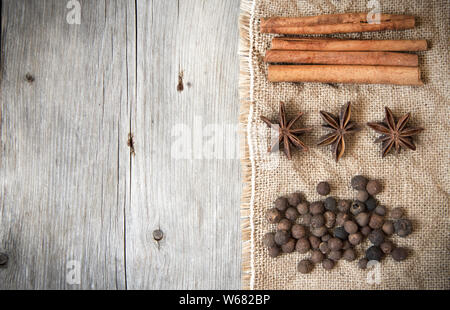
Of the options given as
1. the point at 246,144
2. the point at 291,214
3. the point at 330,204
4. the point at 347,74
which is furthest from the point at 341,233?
the point at 347,74

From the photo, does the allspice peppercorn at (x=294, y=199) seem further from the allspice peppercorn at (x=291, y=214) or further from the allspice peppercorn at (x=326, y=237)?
the allspice peppercorn at (x=326, y=237)

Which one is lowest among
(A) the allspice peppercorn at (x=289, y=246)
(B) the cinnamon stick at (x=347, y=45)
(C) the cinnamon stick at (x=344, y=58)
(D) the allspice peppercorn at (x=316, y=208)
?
(A) the allspice peppercorn at (x=289, y=246)

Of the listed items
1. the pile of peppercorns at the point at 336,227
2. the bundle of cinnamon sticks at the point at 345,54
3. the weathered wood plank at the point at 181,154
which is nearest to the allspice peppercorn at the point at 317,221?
the pile of peppercorns at the point at 336,227

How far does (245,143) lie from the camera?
4.65 feet

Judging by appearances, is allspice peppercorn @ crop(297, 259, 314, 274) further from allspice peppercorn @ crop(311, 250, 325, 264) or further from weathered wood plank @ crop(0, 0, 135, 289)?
weathered wood plank @ crop(0, 0, 135, 289)

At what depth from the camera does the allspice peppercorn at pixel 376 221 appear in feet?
4.40

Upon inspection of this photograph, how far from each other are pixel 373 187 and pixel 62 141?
1.69 meters

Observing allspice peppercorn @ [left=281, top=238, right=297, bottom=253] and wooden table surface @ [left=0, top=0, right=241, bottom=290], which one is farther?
wooden table surface @ [left=0, top=0, right=241, bottom=290]

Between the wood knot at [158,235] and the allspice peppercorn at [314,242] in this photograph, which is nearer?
the allspice peppercorn at [314,242]

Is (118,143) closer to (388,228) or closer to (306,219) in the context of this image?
(306,219)

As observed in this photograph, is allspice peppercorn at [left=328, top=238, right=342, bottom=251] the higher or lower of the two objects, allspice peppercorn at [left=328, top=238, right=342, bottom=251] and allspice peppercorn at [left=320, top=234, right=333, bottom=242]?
the lower

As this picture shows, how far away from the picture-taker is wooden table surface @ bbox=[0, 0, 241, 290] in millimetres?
1488

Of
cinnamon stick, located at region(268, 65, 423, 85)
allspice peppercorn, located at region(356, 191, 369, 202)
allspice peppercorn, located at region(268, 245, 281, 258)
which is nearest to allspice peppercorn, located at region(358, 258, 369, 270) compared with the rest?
allspice peppercorn, located at region(356, 191, 369, 202)

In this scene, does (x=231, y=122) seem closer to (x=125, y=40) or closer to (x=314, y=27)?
(x=314, y=27)
